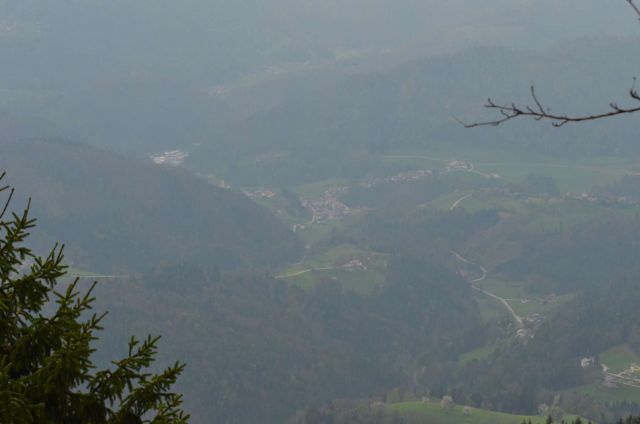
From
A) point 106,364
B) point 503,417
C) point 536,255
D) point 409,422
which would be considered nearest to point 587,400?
point 503,417

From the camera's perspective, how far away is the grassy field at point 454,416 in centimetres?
9962

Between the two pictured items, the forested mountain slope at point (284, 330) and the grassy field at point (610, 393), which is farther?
the forested mountain slope at point (284, 330)

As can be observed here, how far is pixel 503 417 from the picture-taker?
101125 millimetres

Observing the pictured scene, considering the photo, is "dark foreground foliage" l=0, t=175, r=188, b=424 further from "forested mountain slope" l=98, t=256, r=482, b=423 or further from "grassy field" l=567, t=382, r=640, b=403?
"grassy field" l=567, t=382, r=640, b=403

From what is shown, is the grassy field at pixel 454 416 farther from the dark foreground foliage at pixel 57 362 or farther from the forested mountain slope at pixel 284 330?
the dark foreground foliage at pixel 57 362

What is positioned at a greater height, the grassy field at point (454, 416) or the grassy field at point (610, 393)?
the grassy field at point (454, 416)

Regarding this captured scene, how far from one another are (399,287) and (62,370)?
6701 inches

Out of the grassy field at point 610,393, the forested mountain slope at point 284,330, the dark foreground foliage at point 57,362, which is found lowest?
the grassy field at point 610,393

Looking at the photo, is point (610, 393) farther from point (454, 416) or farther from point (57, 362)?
point (57, 362)

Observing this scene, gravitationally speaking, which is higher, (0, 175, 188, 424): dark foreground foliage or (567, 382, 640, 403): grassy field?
(0, 175, 188, 424): dark foreground foliage

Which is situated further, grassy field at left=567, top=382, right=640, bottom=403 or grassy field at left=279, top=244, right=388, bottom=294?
grassy field at left=279, top=244, right=388, bottom=294

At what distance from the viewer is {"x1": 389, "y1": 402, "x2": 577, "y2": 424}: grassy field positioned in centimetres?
9962

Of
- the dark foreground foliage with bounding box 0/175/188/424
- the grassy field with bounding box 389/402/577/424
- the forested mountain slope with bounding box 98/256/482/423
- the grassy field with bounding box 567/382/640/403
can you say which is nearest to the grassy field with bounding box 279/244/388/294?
the forested mountain slope with bounding box 98/256/482/423

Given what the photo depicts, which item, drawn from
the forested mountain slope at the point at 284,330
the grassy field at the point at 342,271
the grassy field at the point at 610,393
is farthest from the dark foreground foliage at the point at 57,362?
the grassy field at the point at 342,271
